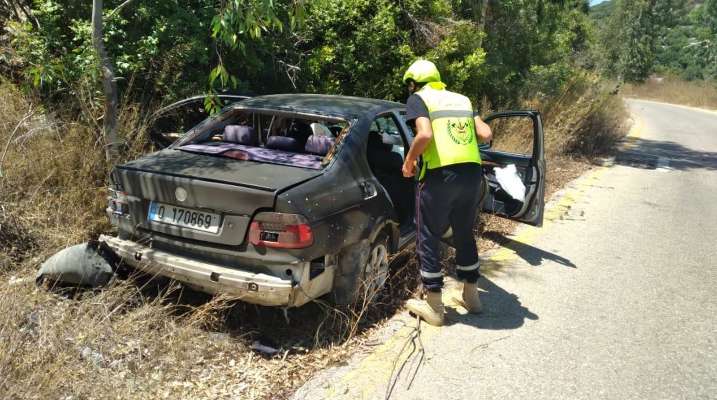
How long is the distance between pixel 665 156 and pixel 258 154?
48.1 feet

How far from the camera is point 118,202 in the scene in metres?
4.11

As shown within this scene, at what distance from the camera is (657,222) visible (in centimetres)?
821

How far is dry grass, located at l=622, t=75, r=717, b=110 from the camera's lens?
145ft

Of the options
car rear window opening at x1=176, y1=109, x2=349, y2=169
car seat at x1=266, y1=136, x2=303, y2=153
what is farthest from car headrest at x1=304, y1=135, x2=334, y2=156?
car seat at x1=266, y1=136, x2=303, y2=153

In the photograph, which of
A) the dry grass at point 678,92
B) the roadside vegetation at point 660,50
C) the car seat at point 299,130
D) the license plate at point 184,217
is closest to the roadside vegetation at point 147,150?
the license plate at point 184,217

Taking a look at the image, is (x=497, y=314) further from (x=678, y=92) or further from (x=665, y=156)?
(x=678, y=92)

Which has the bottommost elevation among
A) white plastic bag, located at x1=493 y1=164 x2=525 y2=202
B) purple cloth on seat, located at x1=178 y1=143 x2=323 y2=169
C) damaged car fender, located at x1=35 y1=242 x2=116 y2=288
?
damaged car fender, located at x1=35 y1=242 x2=116 y2=288

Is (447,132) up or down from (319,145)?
up

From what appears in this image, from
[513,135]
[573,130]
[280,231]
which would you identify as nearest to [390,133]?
[280,231]

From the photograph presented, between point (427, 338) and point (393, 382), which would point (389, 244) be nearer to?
point (427, 338)

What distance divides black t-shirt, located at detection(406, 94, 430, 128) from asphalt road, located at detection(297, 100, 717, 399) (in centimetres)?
156

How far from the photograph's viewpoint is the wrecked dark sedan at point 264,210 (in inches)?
141

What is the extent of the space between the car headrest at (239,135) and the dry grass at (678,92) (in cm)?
4061

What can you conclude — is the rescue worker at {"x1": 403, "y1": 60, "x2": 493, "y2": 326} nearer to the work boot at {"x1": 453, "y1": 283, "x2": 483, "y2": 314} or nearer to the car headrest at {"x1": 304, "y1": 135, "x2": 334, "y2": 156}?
the work boot at {"x1": 453, "y1": 283, "x2": 483, "y2": 314}
